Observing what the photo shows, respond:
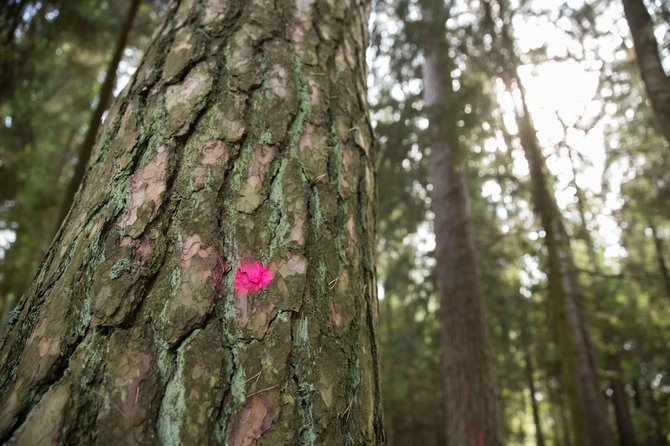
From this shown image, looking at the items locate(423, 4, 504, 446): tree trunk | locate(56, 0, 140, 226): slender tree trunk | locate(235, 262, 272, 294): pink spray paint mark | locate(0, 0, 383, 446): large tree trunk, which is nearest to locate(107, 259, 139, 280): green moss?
locate(0, 0, 383, 446): large tree trunk

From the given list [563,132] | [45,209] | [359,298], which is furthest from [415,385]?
[359,298]

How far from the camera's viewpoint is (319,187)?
101 centimetres

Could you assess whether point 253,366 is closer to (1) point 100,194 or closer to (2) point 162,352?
(2) point 162,352

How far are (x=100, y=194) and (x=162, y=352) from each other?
420 mm

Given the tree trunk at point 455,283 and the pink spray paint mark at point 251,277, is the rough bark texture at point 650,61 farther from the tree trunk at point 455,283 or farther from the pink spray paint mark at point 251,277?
the pink spray paint mark at point 251,277

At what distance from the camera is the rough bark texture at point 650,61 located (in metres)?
3.21

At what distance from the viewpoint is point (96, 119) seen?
3.35m

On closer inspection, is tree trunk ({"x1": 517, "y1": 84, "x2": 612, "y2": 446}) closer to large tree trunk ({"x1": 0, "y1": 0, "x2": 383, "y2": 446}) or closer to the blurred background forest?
the blurred background forest

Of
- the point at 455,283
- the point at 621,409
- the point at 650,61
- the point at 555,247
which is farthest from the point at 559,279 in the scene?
the point at 621,409

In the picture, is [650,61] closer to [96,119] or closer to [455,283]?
[455,283]

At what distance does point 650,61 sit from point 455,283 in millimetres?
3479

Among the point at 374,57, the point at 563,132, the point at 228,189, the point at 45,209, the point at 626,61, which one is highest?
the point at 626,61

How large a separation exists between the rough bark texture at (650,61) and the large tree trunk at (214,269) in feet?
10.6

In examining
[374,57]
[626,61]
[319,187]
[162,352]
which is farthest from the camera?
[626,61]
